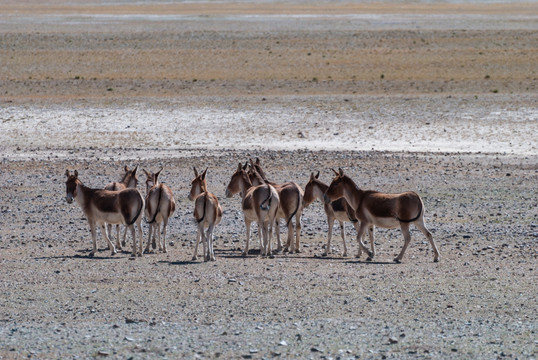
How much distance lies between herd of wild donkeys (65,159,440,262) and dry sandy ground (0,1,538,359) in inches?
18.4

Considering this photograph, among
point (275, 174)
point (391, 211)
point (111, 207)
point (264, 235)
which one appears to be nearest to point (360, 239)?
point (391, 211)

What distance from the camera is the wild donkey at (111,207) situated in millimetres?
15523

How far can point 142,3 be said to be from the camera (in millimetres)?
107250

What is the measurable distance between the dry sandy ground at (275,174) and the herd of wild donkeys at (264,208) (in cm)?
47

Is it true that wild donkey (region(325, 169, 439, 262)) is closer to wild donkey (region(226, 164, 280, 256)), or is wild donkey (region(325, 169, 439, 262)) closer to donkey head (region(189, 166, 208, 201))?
wild donkey (region(226, 164, 280, 256))

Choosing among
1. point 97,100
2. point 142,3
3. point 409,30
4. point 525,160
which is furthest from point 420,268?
point 142,3

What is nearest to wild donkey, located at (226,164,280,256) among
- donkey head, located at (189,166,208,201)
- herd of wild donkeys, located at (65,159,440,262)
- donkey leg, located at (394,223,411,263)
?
herd of wild donkeys, located at (65,159,440,262)

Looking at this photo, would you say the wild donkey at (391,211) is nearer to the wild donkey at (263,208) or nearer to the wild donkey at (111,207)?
the wild donkey at (263,208)

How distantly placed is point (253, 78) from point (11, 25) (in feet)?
116

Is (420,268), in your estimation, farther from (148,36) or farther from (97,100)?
(148,36)

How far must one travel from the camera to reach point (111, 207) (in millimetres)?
15664

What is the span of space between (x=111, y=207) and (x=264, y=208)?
8.03 ft

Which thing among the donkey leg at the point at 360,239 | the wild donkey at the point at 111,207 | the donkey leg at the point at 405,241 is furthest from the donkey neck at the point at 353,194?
the wild donkey at the point at 111,207

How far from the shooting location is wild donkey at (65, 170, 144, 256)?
611 inches
